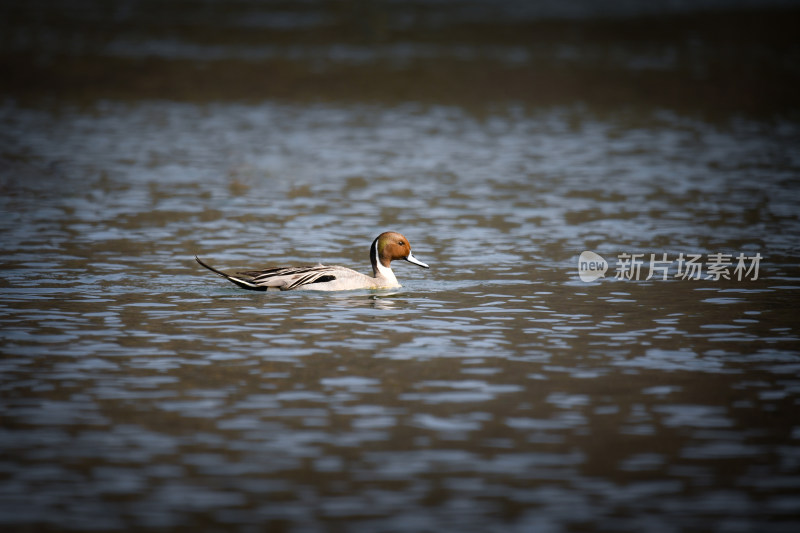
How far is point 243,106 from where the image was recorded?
1726 inches

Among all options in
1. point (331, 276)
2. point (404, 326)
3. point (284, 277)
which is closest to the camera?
point (404, 326)

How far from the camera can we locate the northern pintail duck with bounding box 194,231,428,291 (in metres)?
15.9

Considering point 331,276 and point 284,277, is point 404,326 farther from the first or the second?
point 284,277

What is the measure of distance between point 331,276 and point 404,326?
2.08 m

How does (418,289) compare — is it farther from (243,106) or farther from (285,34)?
(285,34)

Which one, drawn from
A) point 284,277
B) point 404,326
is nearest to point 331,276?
point 284,277

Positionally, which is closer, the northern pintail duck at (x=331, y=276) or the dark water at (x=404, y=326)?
the dark water at (x=404, y=326)

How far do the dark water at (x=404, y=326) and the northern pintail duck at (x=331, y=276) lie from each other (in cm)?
19

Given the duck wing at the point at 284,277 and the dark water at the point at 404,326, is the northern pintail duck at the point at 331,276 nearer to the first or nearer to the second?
the duck wing at the point at 284,277

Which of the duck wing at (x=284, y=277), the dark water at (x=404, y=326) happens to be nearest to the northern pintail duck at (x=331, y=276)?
the duck wing at (x=284, y=277)

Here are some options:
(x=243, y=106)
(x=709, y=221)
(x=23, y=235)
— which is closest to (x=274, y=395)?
(x=23, y=235)

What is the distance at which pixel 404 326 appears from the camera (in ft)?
46.8

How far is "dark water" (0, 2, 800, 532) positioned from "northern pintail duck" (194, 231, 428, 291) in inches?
7.4

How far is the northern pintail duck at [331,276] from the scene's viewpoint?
15.9 meters
